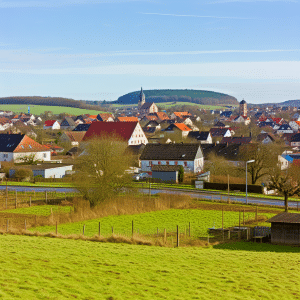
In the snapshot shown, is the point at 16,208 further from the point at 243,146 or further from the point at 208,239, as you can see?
the point at 243,146

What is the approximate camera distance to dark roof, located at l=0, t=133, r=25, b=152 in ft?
253

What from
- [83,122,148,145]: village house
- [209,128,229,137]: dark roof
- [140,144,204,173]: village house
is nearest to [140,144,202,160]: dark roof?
[140,144,204,173]: village house

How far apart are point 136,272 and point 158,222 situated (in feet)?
61.6

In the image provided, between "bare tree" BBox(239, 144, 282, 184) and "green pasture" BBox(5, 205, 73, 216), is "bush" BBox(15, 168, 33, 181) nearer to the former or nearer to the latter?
"green pasture" BBox(5, 205, 73, 216)

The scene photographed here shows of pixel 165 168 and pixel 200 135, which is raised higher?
pixel 200 135

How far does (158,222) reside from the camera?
3603 cm

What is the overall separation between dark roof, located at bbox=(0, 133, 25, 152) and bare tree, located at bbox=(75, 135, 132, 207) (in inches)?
1369

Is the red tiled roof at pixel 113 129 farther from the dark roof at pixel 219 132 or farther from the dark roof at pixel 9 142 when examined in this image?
the dark roof at pixel 219 132

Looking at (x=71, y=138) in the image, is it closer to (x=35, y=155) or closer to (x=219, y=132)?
(x=35, y=155)

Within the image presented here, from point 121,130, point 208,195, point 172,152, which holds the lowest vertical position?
point 208,195

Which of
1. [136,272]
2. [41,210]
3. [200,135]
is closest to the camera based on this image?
[136,272]

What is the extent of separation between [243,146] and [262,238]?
43078 millimetres

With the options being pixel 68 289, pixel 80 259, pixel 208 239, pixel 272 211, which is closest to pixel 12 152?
pixel 272 211

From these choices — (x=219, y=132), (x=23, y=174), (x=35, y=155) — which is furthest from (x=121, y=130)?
(x=219, y=132)
